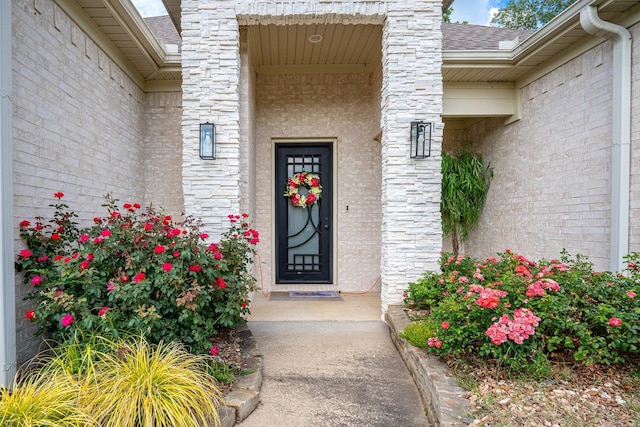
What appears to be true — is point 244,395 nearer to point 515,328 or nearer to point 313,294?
point 515,328

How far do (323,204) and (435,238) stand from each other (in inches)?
73.8

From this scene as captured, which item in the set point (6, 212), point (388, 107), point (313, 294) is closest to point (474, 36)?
point (388, 107)

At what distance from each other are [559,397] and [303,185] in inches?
144

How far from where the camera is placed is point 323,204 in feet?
16.4

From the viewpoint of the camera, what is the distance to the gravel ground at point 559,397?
1.74 metres

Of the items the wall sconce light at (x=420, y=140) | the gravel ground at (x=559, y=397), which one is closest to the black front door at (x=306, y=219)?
the wall sconce light at (x=420, y=140)

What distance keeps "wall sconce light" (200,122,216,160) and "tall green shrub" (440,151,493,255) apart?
2928mm

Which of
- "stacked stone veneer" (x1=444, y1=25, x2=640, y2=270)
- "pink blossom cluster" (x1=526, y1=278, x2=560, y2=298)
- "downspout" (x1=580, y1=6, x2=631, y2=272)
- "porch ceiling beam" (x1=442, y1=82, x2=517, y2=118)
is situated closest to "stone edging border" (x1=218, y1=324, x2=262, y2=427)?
"pink blossom cluster" (x1=526, y1=278, x2=560, y2=298)

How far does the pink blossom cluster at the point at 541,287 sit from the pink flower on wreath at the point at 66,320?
2.58 metres

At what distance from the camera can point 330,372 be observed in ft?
8.55

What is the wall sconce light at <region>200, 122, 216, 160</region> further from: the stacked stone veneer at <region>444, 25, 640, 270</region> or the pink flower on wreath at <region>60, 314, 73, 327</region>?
the stacked stone veneer at <region>444, 25, 640, 270</region>

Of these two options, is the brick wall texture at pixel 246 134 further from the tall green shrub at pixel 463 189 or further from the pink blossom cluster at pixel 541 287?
the pink blossom cluster at pixel 541 287

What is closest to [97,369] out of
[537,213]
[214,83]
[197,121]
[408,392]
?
[408,392]

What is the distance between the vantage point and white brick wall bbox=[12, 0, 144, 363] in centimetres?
230
